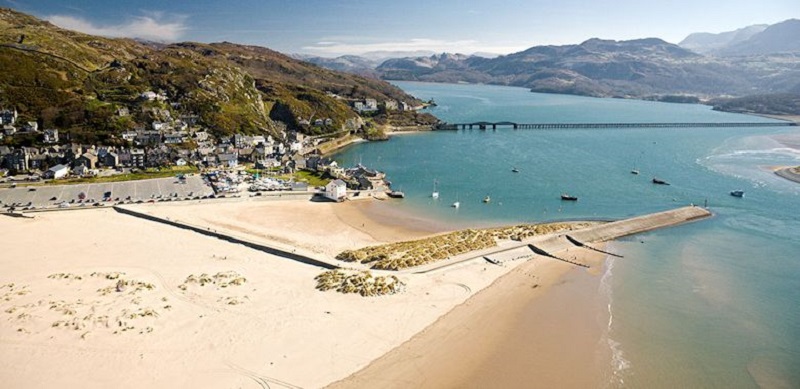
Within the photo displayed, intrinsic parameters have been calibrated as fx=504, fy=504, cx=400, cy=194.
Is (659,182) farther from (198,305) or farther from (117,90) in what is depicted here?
(117,90)

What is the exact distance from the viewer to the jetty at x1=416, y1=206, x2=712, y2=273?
3152 cm

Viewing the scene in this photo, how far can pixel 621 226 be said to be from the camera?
1566 inches

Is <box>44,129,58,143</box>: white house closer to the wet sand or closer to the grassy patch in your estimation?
the grassy patch

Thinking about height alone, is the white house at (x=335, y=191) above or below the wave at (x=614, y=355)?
above

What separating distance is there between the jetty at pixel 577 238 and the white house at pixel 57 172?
124ft

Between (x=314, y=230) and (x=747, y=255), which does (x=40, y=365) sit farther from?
(x=747, y=255)

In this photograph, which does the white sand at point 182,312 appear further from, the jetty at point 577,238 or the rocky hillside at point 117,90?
the rocky hillside at point 117,90

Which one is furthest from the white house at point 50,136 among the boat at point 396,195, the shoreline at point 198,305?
the boat at point 396,195

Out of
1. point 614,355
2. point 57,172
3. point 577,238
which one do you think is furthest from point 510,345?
point 57,172

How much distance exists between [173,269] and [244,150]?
35.2m

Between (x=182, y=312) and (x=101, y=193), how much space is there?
2587 centimetres

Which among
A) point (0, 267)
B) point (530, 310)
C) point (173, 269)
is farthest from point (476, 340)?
point (0, 267)

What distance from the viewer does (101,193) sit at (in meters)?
43.1

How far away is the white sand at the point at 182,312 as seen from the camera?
19.1 m
